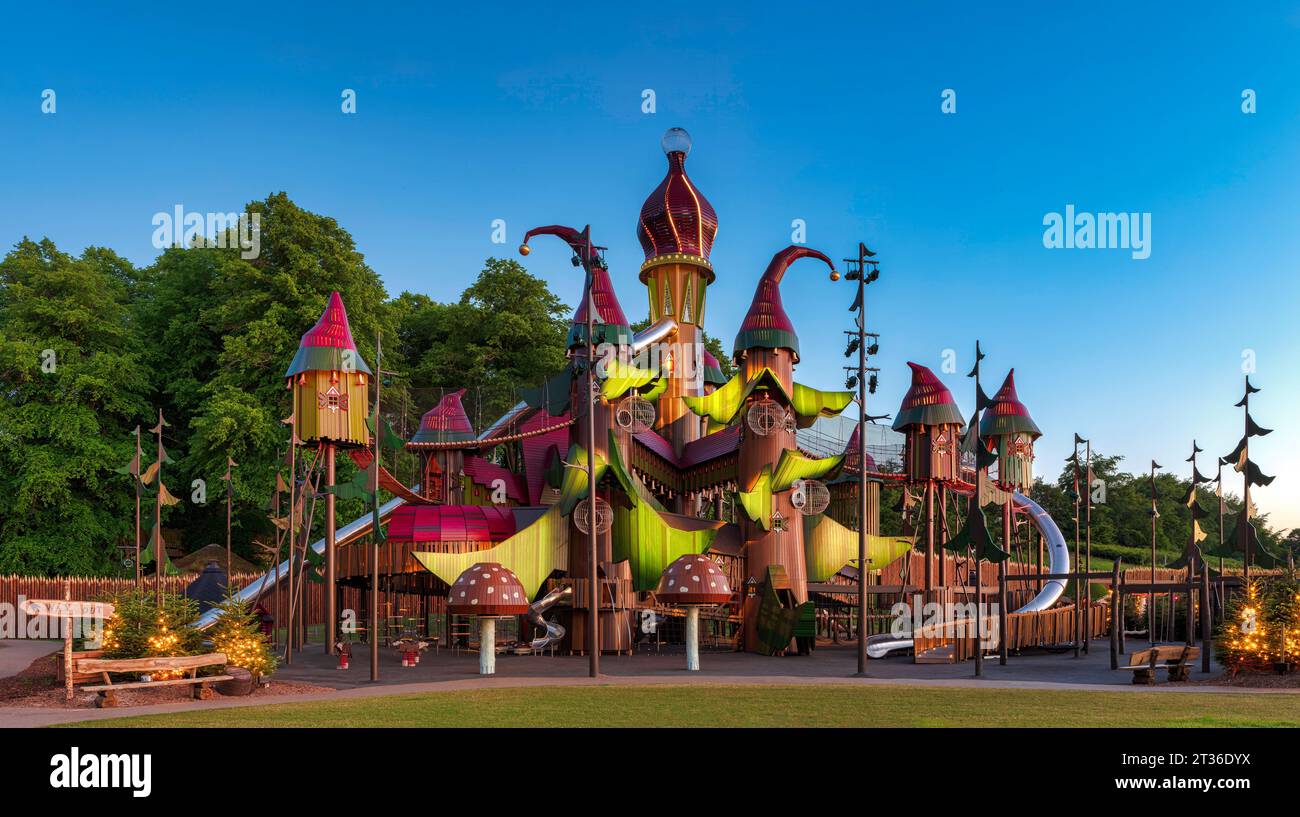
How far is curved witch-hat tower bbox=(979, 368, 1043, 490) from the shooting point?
49.1m

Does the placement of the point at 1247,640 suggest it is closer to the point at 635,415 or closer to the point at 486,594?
the point at 486,594

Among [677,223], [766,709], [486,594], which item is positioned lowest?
[766,709]

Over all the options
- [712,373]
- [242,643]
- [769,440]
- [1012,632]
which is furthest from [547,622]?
[712,373]

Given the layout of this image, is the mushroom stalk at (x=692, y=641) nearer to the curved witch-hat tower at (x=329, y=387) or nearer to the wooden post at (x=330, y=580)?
the wooden post at (x=330, y=580)

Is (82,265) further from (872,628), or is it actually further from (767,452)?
(872,628)

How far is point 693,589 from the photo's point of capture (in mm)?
29531

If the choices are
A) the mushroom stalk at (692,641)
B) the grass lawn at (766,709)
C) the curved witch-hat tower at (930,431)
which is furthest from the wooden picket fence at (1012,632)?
the grass lawn at (766,709)

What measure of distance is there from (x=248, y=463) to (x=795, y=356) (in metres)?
26.0

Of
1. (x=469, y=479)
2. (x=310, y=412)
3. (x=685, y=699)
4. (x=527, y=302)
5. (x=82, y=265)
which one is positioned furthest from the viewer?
(x=527, y=302)

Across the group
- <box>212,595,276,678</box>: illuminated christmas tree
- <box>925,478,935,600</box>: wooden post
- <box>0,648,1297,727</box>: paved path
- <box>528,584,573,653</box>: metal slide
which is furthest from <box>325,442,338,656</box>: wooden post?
<box>925,478,935,600</box>: wooden post

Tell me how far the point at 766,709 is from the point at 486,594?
11.1 metres
